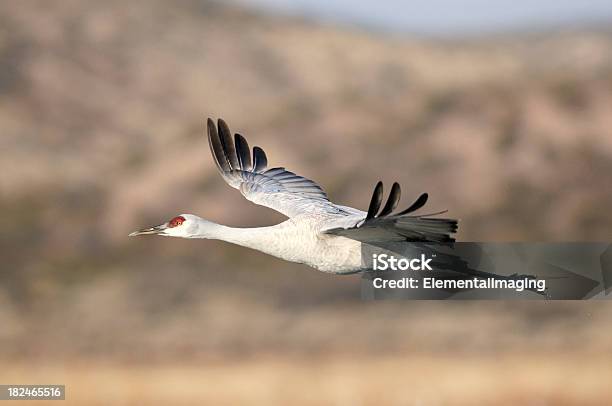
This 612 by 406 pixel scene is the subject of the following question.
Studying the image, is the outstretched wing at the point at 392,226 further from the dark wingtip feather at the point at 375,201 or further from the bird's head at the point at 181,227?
the bird's head at the point at 181,227

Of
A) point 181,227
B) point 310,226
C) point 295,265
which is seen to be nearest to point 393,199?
point 310,226

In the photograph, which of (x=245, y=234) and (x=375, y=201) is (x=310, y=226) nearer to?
(x=245, y=234)

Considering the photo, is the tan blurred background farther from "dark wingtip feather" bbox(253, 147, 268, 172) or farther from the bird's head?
the bird's head

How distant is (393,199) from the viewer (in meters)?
9.62

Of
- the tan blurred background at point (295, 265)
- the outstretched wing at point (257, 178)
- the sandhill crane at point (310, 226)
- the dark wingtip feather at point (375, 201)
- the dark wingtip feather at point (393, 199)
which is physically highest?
the tan blurred background at point (295, 265)

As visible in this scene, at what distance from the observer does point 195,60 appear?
61.9 m

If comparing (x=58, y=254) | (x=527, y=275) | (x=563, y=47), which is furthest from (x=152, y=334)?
(x=563, y=47)

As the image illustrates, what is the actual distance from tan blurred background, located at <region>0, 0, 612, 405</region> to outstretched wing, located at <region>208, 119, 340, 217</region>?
11.9 m

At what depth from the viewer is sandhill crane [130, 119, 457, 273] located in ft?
33.7

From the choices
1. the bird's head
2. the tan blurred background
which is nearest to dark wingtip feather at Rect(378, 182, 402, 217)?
the bird's head

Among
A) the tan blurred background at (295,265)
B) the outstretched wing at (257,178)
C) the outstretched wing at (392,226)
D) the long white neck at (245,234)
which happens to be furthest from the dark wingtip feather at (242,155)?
the tan blurred background at (295,265)

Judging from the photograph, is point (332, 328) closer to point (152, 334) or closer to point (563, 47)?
point (152, 334)

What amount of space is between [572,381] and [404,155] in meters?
10.7

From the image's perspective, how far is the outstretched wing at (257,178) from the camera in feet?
42.1
